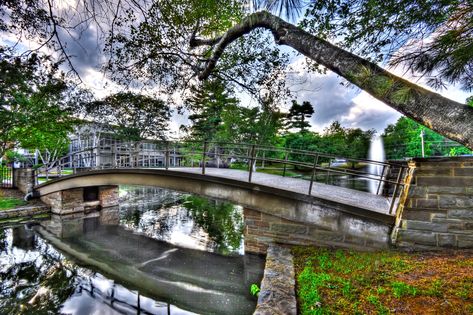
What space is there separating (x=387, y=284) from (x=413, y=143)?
848 inches

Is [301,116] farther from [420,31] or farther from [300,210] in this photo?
[420,31]

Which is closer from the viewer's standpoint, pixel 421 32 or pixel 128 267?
pixel 421 32

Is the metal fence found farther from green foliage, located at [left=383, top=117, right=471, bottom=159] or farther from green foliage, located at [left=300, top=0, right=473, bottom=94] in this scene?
green foliage, located at [left=383, top=117, right=471, bottom=159]

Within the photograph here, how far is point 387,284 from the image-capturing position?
10.3 ft

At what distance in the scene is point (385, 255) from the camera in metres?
4.13

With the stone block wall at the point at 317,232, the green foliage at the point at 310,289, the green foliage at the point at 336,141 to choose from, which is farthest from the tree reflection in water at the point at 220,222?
the green foliage at the point at 336,141

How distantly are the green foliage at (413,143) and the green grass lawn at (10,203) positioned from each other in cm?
2213

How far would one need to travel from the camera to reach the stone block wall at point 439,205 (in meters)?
3.84

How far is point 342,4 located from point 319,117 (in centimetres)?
3066

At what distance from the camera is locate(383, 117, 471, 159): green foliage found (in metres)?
14.6

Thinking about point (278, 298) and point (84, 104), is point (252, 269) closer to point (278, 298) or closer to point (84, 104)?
point (278, 298)

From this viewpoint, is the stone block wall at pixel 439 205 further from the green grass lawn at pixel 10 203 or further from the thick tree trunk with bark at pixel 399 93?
the green grass lawn at pixel 10 203

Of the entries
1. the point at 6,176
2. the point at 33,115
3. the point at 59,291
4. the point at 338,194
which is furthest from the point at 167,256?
the point at 6,176

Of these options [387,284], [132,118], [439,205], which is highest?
[132,118]
